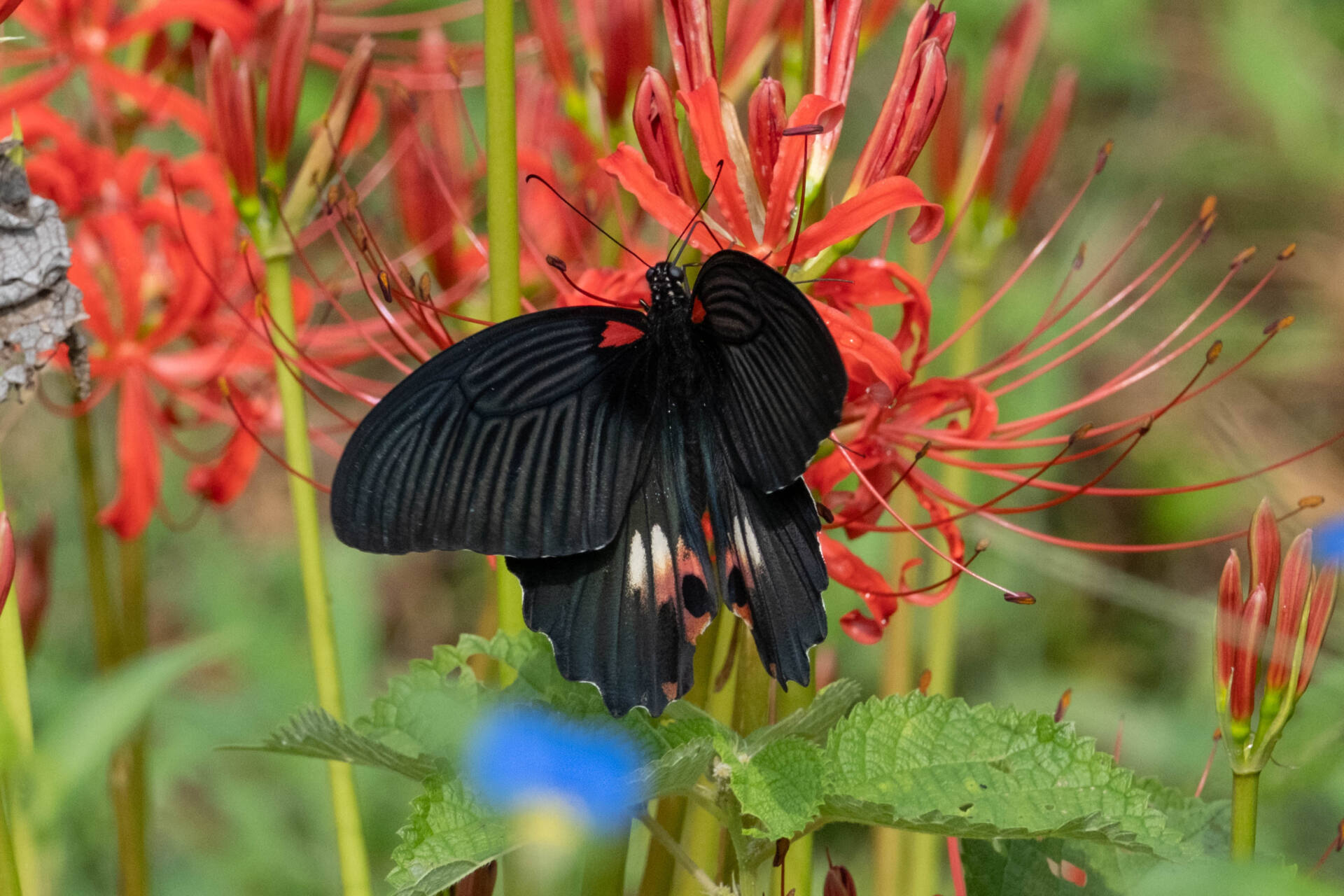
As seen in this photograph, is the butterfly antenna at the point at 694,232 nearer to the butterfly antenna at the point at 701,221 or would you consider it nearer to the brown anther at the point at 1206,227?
the butterfly antenna at the point at 701,221

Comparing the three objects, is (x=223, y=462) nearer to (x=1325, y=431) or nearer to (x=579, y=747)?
(x=579, y=747)

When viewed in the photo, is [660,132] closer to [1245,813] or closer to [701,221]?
[701,221]

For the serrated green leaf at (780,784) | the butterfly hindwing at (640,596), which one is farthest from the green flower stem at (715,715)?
the serrated green leaf at (780,784)

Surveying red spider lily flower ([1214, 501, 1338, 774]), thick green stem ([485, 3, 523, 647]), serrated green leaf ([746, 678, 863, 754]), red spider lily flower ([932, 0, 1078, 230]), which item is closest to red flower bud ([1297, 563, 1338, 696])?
red spider lily flower ([1214, 501, 1338, 774])

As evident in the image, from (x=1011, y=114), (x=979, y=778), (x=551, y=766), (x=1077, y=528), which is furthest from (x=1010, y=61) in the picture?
(x=1077, y=528)

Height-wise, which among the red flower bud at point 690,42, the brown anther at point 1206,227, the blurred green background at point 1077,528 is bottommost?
the blurred green background at point 1077,528

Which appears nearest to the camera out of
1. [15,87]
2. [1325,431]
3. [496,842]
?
[496,842]

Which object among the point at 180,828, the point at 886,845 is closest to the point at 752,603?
the point at 886,845
